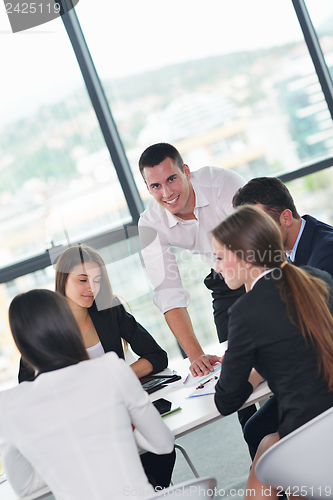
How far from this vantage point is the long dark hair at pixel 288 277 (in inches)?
48.1

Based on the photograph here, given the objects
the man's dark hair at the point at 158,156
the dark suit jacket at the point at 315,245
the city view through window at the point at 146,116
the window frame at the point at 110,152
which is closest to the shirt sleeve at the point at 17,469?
the dark suit jacket at the point at 315,245

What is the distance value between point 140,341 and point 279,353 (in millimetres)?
907

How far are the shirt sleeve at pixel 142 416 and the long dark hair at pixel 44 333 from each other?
0.15m

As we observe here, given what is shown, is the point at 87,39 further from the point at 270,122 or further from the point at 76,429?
the point at 76,429

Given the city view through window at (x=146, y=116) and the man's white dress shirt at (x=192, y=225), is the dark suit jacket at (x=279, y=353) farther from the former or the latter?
the city view through window at (x=146, y=116)

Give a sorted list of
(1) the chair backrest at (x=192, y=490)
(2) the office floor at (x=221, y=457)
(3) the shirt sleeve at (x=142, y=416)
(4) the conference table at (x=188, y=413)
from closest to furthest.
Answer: (1) the chair backrest at (x=192, y=490) → (3) the shirt sleeve at (x=142, y=416) → (4) the conference table at (x=188, y=413) → (2) the office floor at (x=221, y=457)

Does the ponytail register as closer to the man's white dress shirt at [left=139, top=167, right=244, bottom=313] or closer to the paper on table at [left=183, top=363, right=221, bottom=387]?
the paper on table at [left=183, top=363, right=221, bottom=387]

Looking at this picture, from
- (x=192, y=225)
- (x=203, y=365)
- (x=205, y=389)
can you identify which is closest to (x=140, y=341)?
(x=203, y=365)

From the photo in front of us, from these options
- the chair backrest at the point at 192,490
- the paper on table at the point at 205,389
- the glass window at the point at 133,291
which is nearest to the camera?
the chair backrest at the point at 192,490

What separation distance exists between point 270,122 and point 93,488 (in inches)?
109

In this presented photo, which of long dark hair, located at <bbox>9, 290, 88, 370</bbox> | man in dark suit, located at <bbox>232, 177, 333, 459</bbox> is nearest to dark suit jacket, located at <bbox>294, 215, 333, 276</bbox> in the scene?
man in dark suit, located at <bbox>232, 177, 333, 459</bbox>

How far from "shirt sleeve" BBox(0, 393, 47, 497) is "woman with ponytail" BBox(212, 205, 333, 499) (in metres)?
0.55

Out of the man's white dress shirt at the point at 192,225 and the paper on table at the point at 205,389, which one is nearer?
the paper on table at the point at 205,389

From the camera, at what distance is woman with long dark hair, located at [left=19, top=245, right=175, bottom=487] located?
1981mm
